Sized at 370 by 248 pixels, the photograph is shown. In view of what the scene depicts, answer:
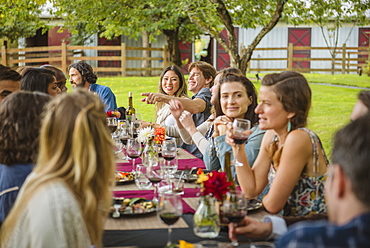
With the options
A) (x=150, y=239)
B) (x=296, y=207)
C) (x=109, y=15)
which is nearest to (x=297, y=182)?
(x=296, y=207)

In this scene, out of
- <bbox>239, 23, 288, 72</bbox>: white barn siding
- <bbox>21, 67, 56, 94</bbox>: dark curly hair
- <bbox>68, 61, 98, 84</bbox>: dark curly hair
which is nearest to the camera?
<bbox>21, 67, 56, 94</bbox>: dark curly hair

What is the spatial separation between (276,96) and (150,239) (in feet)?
3.74

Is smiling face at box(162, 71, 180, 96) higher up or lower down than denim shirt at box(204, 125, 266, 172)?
higher up

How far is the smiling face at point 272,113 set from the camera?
288 cm

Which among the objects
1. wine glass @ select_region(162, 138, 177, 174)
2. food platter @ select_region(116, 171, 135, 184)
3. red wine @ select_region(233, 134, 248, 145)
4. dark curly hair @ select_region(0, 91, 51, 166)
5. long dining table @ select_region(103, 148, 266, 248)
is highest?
dark curly hair @ select_region(0, 91, 51, 166)

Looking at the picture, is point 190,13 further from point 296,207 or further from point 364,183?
point 364,183

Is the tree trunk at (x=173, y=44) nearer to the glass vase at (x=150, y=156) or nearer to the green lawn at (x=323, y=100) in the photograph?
the green lawn at (x=323, y=100)

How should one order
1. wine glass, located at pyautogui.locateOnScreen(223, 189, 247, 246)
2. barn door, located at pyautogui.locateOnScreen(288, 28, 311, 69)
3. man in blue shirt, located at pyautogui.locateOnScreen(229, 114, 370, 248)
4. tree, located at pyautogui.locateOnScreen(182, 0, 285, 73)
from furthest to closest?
1. barn door, located at pyautogui.locateOnScreen(288, 28, 311, 69)
2. tree, located at pyautogui.locateOnScreen(182, 0, 285, 73)
3. wine glass, located at pyautogui.locateOnScreen(223, 189, 247, 246)
4. man in blue shirt, located at pyautogui.locateOnScreen(229, 114, 370, 248)

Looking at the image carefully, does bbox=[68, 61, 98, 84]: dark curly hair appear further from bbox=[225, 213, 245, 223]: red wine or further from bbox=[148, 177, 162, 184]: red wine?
bbox=[225, 213, 245, 223]: red wine

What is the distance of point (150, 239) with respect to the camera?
228 centimetres

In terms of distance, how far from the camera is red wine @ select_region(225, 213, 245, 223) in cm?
214

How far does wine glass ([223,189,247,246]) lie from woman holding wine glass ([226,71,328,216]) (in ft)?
1.87

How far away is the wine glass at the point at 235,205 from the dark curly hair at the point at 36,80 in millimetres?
2501

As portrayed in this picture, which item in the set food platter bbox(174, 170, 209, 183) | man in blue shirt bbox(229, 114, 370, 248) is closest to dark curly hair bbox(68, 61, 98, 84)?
food platter bbox(174, 170, 209, 183)
